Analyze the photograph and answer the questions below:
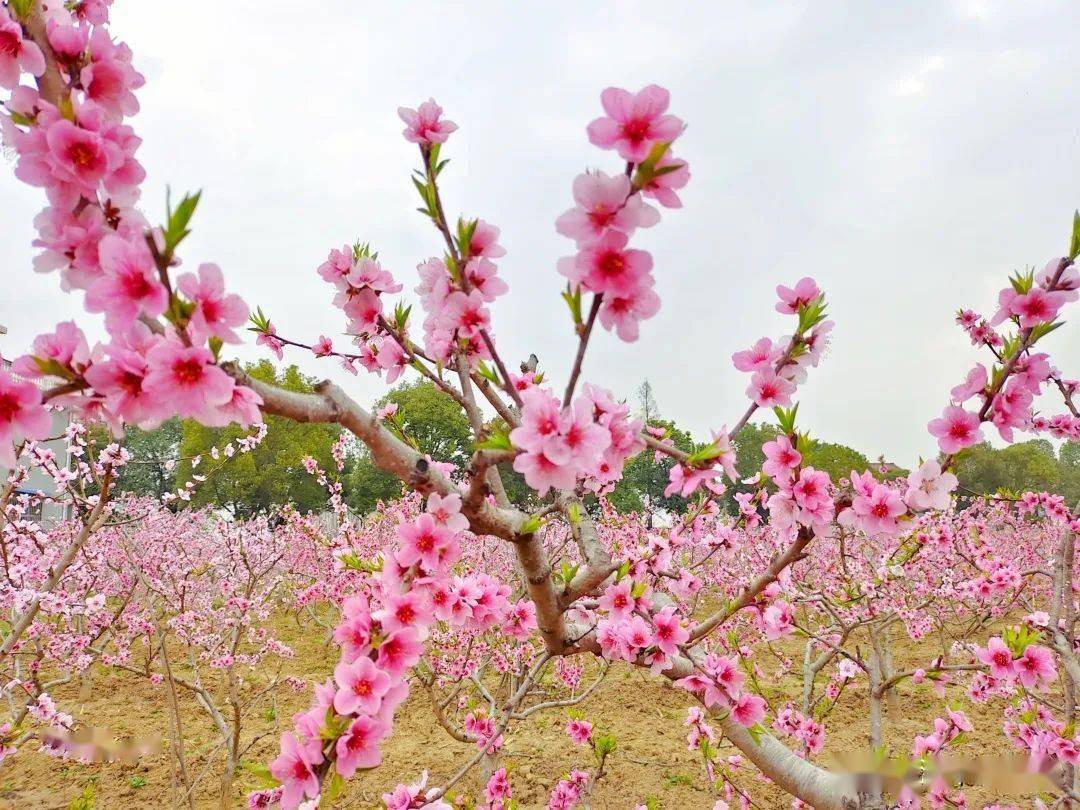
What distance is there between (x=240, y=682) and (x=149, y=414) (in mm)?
8583

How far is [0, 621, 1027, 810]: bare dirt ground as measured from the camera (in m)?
5.46

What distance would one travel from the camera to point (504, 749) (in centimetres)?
640

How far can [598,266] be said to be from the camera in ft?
3.86

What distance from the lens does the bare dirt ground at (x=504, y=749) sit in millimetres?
5461

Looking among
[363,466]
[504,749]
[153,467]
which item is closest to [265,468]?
[363,466]

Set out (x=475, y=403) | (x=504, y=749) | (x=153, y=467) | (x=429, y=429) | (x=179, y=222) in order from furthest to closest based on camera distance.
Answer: (x=153, y=467) → (x=429, y=429) → (x=504, y=749) → (x=475, y=403) → (x=179, y=222)

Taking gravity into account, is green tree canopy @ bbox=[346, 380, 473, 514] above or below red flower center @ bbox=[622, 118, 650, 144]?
above

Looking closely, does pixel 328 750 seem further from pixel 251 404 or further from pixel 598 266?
pixel 598 266

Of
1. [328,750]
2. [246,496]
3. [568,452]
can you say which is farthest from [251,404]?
[246,496]

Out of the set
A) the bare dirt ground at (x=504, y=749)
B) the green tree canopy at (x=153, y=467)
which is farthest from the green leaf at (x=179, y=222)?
the green tree canopy at (x=153, y=467)

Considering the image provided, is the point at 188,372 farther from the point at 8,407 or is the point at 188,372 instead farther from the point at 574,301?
the point at 574,301

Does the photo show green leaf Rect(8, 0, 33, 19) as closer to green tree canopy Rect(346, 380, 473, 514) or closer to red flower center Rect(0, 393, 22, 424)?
red flower center Rect(0, 393, 22, 424)

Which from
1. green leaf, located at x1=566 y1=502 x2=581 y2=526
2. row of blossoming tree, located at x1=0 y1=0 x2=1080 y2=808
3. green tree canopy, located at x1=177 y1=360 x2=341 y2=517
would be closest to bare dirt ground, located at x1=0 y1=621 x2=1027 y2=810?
row of blossoming tree, located at x1=0 y1=0 x2=1080 y2=808

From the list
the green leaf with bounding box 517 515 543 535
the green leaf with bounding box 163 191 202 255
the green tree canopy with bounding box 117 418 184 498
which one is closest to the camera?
the green leaf with bounding box 163 191 202 255
